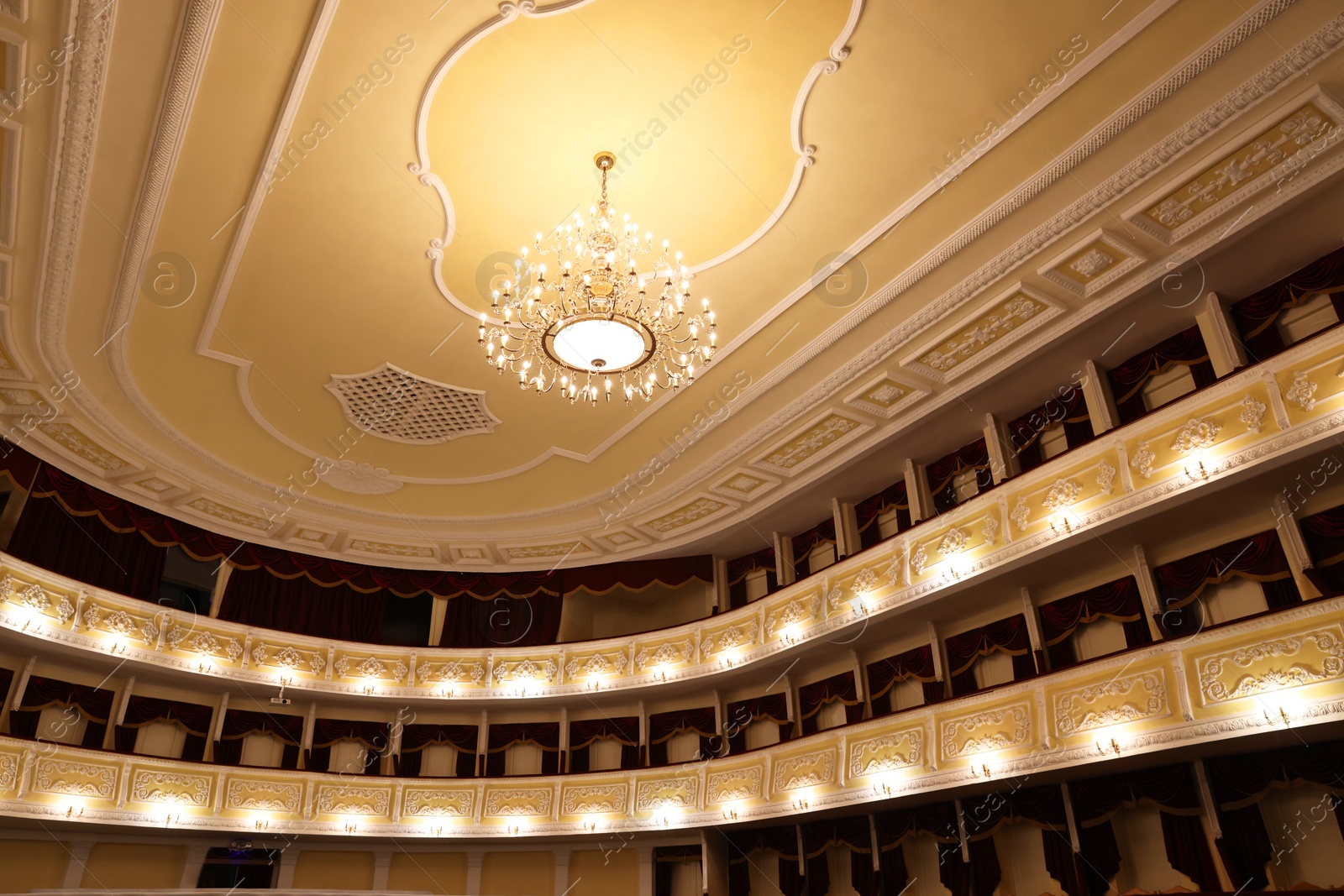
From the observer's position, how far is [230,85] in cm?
652

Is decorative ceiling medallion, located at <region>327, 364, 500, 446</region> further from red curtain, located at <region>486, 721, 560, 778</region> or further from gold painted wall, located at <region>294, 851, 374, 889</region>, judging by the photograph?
gold painted wall, located at <region>294, 851, 374, 889</region>

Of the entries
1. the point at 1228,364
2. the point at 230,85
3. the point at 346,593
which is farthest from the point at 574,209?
the point at 346,593

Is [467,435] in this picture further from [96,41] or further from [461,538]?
[96,41]

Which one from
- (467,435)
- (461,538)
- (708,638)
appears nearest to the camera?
(467,435)

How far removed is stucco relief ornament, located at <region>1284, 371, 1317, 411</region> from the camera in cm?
696

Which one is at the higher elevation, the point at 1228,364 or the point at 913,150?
the point at 913,150

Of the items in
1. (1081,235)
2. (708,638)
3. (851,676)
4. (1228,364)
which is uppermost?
(1081,235)

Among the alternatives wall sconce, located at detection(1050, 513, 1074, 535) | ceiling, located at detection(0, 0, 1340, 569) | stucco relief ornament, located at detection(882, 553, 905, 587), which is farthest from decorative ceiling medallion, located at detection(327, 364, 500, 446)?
wall sconce, located at detection(1050, 513, 1074, 535)

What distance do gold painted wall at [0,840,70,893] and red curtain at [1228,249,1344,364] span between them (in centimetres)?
→ 1507

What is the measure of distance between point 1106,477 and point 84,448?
1225cm

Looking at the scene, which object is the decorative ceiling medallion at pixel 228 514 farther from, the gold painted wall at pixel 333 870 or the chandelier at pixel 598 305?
the chandelier at pixel 598 305

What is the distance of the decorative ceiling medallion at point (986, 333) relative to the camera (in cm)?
863

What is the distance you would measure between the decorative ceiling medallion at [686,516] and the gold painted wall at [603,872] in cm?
487

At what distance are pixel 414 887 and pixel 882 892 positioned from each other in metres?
7.03
